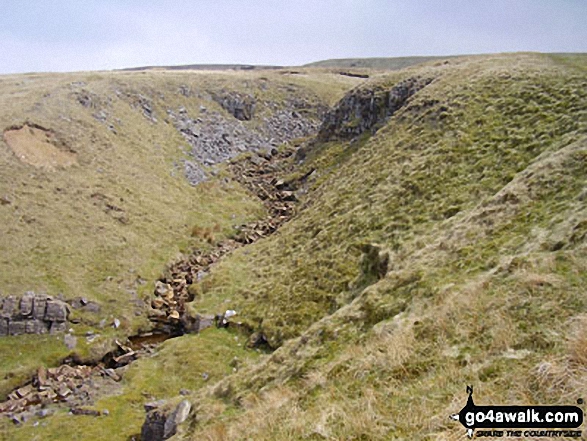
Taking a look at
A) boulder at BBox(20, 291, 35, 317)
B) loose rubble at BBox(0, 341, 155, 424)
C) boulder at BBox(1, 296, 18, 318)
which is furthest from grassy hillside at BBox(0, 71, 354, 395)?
loose rubble at BBox(0, 341, 155, 424)

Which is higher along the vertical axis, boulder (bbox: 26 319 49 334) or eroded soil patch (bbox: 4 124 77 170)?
eroded soil patch (bbox: 4 124 77 170)

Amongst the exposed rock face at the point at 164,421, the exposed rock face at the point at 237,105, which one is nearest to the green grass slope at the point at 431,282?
the exposed rock face at the point at 164,421

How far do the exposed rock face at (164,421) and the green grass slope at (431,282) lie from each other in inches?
37.4

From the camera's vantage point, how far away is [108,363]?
93.5ft

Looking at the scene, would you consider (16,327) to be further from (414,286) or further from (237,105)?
(237,105)

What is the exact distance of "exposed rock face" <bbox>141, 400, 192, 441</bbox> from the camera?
1709 cm

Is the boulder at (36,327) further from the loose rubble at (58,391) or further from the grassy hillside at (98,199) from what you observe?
the loose rubble at (58,391)

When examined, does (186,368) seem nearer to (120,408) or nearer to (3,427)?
(120,408)

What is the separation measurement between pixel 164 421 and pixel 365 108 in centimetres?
4804

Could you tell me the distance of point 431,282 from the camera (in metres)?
16.2

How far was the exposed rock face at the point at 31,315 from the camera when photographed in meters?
28.7

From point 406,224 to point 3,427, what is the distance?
961 inches

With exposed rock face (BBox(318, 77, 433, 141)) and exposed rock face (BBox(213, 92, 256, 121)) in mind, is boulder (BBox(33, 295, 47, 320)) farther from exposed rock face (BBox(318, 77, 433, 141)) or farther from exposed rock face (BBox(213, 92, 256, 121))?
exposed rock face (BBox(213, 92, 256, 121))

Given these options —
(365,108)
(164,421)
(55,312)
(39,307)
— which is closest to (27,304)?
(39,307)
